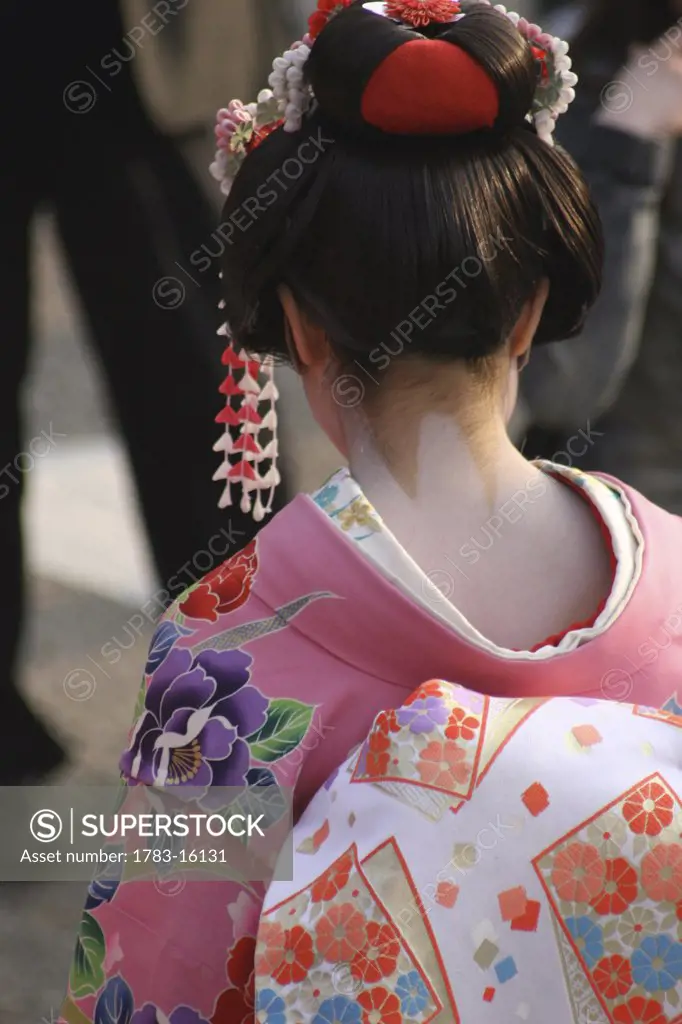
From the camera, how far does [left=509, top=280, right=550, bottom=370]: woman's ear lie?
1.38 metres

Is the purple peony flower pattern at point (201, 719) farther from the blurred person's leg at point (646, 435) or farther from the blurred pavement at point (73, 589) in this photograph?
the blurred person's leg at point (646, 435)

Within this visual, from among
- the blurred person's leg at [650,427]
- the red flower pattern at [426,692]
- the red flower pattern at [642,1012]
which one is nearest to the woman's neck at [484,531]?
the red flower pattern at [426,692]

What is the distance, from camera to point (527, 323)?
4.57 ft

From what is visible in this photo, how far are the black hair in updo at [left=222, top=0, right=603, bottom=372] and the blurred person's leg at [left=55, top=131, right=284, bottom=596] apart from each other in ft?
4.90

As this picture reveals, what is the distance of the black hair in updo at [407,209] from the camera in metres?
1.26

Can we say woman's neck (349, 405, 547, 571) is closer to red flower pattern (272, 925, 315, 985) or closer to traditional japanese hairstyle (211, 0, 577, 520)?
traditional japanese hairstyle (211, 0, 577, 520)

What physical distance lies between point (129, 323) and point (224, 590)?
164cm

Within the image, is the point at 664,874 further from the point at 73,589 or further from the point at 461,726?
the point at 73,589

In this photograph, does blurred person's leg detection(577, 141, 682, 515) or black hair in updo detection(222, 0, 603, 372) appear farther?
blurred person's leg detection(577, 141, 682, 515)

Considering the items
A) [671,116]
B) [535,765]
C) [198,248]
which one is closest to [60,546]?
[198,248]

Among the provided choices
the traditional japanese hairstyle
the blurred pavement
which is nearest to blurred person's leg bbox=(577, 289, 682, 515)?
the blurred pavement

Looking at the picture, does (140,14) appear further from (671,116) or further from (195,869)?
(195,869)

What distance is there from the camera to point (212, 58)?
276 cm

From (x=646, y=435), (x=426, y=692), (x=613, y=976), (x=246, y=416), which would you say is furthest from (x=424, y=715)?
(x=646, y=435)
